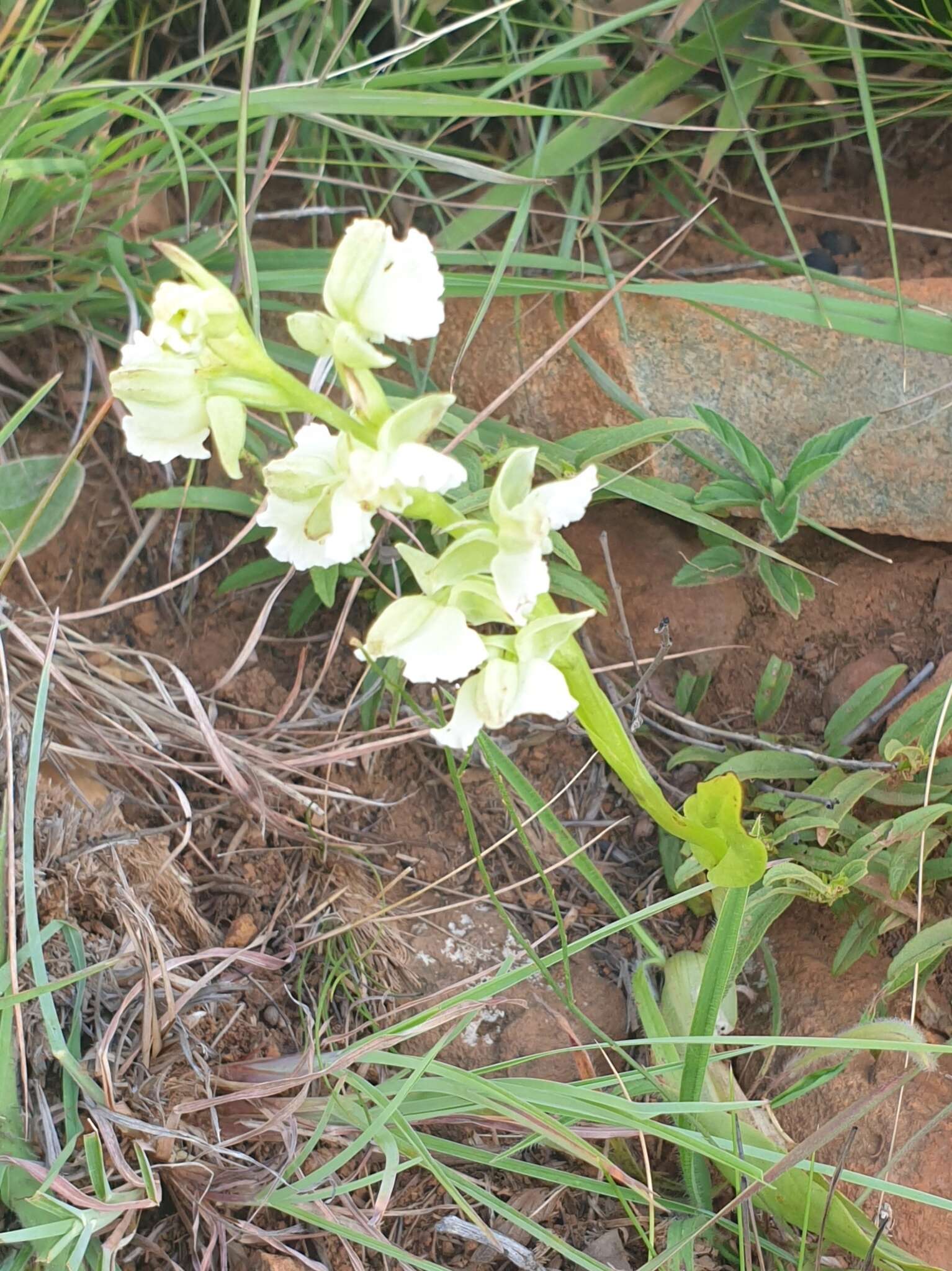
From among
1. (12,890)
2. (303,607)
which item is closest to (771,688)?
(303,607)

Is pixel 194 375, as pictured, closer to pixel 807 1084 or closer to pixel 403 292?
pixel 403 292

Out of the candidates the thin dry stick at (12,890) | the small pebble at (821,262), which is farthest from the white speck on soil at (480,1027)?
the small pebble at (821,262)

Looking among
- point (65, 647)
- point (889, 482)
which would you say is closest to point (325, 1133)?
point (65, 647)

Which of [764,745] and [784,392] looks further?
[784,392]

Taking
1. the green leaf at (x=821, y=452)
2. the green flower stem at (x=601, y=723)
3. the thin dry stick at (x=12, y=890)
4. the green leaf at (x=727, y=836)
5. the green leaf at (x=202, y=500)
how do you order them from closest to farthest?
the green flower stem at (x=601, y=723) < the green leaf at (x=727, y=836) < the thin dry stick at (x=12, y=890) < the green leaf at (x=821, y=452) < the green leaf at (x=202, y=500)

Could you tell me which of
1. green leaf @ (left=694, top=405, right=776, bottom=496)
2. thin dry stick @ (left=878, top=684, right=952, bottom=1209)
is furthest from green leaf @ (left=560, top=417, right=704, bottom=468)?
thin dry stick @ (left=878, top=684, right=952, bottom=1209)

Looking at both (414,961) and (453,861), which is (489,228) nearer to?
(453,861)

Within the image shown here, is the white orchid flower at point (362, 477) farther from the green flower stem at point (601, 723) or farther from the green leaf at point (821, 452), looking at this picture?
the green leaf at point (821, 452)
